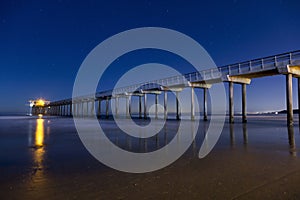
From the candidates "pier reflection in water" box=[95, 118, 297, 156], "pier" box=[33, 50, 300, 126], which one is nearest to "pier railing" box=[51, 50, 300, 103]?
"pier" box=[33, 50, 300, 126]

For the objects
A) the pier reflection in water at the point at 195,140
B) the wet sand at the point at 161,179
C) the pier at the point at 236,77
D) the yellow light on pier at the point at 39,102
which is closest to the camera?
the wet sand at the point at 161,179

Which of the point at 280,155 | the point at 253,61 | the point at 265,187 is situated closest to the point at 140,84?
the point at 253,61

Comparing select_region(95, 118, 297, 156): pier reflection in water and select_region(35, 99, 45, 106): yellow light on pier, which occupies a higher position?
select_region(35, 99, 45, 106): yellow light on pier

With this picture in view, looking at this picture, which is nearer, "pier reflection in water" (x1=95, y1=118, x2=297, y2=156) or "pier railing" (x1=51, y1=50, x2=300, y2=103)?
"pier reflection in water" (x1=95, y1=118, x2=297, y2=156)

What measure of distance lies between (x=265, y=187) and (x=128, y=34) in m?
27.2

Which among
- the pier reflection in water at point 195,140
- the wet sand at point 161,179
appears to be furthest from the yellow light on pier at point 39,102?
the wet sand at point 161,179

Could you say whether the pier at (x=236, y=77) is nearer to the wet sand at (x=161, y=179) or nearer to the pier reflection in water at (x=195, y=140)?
the pier reflection in water at (x=195, y=140)

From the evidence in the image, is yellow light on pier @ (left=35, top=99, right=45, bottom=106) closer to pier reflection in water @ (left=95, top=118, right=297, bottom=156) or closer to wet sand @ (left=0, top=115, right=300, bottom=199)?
pier reflection in water @ (left=95, top=118, right=297, bottom=156)

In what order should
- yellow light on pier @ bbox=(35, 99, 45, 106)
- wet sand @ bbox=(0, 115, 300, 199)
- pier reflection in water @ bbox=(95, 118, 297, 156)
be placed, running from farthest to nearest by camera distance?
yellow light on pier @ bbox=(35, 99, 45, 106) → pier reflection in water @ bbox=(95, 118, 297, 156) → wet sand @ bbox=(0, 115, 300, 199)

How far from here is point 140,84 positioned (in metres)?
30.8

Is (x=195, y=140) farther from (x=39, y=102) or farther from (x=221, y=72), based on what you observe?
(x=39, y=102)

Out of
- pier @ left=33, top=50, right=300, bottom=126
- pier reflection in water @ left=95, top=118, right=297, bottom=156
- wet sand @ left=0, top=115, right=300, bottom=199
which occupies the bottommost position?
pier reflection in water @ left=95, top=118, right=297, bottom=156

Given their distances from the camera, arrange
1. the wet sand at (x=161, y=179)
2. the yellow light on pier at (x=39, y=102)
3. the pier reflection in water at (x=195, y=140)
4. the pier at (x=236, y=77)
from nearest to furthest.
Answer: the wet sand at (x=161, y=179) → the pier reflection in water at (x=195, y=140) → the pier at (x=236, y=77) → the yellow light on pier at (x=39, y=102)

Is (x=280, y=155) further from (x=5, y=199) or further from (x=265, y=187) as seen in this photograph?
(x=5, y=199)
